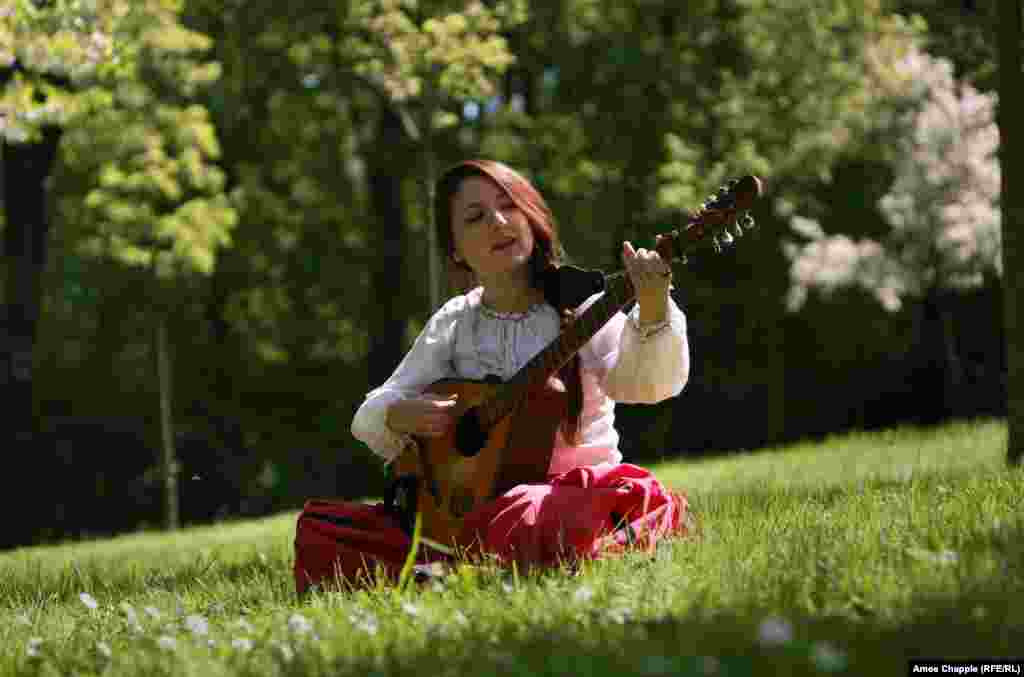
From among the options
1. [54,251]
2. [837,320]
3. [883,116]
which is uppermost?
[883,116]

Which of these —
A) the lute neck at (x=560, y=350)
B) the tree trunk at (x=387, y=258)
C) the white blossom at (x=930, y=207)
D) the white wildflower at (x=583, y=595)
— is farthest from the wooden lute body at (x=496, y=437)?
the white blossom at (x=930, y=207)

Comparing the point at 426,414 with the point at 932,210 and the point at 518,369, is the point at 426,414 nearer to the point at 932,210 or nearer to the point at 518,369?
the point at 518,369

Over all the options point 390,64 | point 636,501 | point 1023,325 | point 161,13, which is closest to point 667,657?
point 636,501

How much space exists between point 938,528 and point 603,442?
146 centimetres

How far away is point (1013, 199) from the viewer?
7105 millimetres

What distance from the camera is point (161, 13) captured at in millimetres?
12766

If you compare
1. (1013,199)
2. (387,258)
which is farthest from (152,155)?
(1013,199)

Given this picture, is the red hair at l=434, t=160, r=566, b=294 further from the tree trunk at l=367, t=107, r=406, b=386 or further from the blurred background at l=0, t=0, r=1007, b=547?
the tree trunk at l=367, t=107, r=406, b=386

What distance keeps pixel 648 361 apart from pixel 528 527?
754 mm

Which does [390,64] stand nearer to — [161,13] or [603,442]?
[161,13]

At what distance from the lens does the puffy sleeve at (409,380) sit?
194 inches

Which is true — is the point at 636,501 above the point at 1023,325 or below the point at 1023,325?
below

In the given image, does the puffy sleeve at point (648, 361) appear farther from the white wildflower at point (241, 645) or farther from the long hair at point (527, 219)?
the white wildflower at point (241, 645)

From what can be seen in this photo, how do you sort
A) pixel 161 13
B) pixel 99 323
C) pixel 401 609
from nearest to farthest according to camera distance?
pixel 401 609 → pixel 161 13 → pixel 99 323
